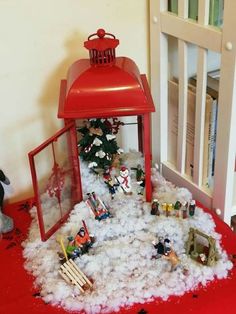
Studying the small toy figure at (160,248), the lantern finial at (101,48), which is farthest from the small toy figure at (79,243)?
the lantern finial at (101,48)

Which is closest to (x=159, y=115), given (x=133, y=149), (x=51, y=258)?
(x=133, y=149)

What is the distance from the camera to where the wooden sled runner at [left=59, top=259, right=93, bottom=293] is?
0.83 metres

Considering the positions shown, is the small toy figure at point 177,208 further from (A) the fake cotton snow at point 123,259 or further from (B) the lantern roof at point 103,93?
(B) the lantern roof at point 103,93

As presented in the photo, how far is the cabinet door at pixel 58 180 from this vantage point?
940 millimetres

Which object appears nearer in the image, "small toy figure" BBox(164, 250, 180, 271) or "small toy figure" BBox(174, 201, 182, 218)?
"small toy figure" BBox(164, 250, 180, 271)

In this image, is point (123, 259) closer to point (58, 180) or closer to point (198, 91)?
point (58, 180)

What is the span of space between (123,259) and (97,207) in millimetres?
146

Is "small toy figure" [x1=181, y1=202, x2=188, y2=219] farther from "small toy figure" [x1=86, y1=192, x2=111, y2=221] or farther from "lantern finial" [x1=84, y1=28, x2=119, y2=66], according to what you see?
"lantern finial" [x1=84, y1=28, x2=119, y2=66]

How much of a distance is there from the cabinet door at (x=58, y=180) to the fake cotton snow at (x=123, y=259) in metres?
0.03

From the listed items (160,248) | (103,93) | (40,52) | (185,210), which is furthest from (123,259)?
(40,52)

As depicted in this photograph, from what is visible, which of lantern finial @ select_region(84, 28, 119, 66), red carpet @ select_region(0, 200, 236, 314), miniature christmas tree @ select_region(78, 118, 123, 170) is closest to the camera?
red carpet @ select_region(0, 200, 236, 314)

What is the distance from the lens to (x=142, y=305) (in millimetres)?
801

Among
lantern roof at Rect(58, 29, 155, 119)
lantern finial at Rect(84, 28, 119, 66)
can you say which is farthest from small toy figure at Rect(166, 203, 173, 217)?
lantern finial at Rect(84, 28, 119, 66)

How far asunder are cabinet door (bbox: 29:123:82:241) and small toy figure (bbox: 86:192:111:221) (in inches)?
1.4
